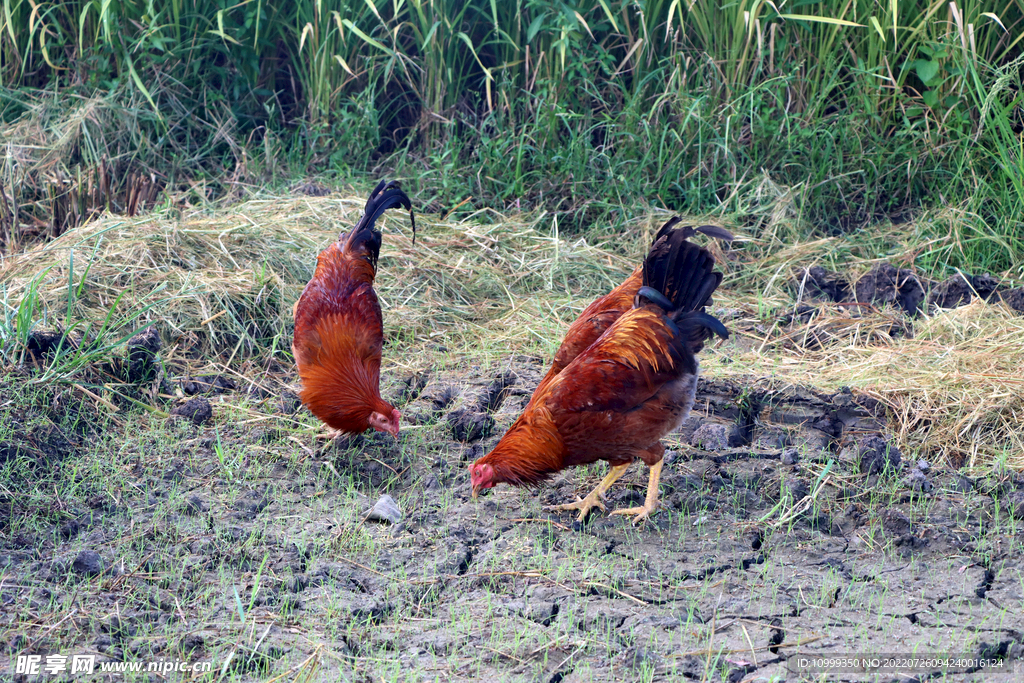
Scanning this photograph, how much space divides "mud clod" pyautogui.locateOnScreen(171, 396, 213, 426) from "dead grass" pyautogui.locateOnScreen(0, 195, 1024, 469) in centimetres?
48

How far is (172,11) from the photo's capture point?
602cm

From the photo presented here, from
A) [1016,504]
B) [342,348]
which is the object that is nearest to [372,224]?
[342,348]

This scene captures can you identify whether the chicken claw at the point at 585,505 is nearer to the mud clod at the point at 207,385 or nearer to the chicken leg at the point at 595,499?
the chicken leg at the point at 595,499

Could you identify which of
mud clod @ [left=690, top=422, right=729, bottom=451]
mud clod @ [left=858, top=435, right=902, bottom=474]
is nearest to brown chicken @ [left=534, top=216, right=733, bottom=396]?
mud clod @ [left=690, top=422, right=729, bottom=451]

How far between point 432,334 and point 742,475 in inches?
77.0

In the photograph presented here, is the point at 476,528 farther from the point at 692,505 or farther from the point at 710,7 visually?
the point at 710,7

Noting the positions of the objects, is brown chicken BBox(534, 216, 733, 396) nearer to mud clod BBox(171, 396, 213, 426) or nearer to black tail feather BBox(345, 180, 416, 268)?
black tail feather BBox(345, 180, 416, 268)

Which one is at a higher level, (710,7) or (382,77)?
(710,7)

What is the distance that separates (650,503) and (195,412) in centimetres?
211

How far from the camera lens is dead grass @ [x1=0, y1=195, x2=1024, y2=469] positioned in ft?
12.7

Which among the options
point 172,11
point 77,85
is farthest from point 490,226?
point 77,85

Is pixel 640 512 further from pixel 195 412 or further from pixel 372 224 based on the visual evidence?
pixel 195 412

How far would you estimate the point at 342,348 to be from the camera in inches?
143

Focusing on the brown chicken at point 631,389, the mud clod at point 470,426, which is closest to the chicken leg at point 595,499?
the brown chicken at point 631,389
